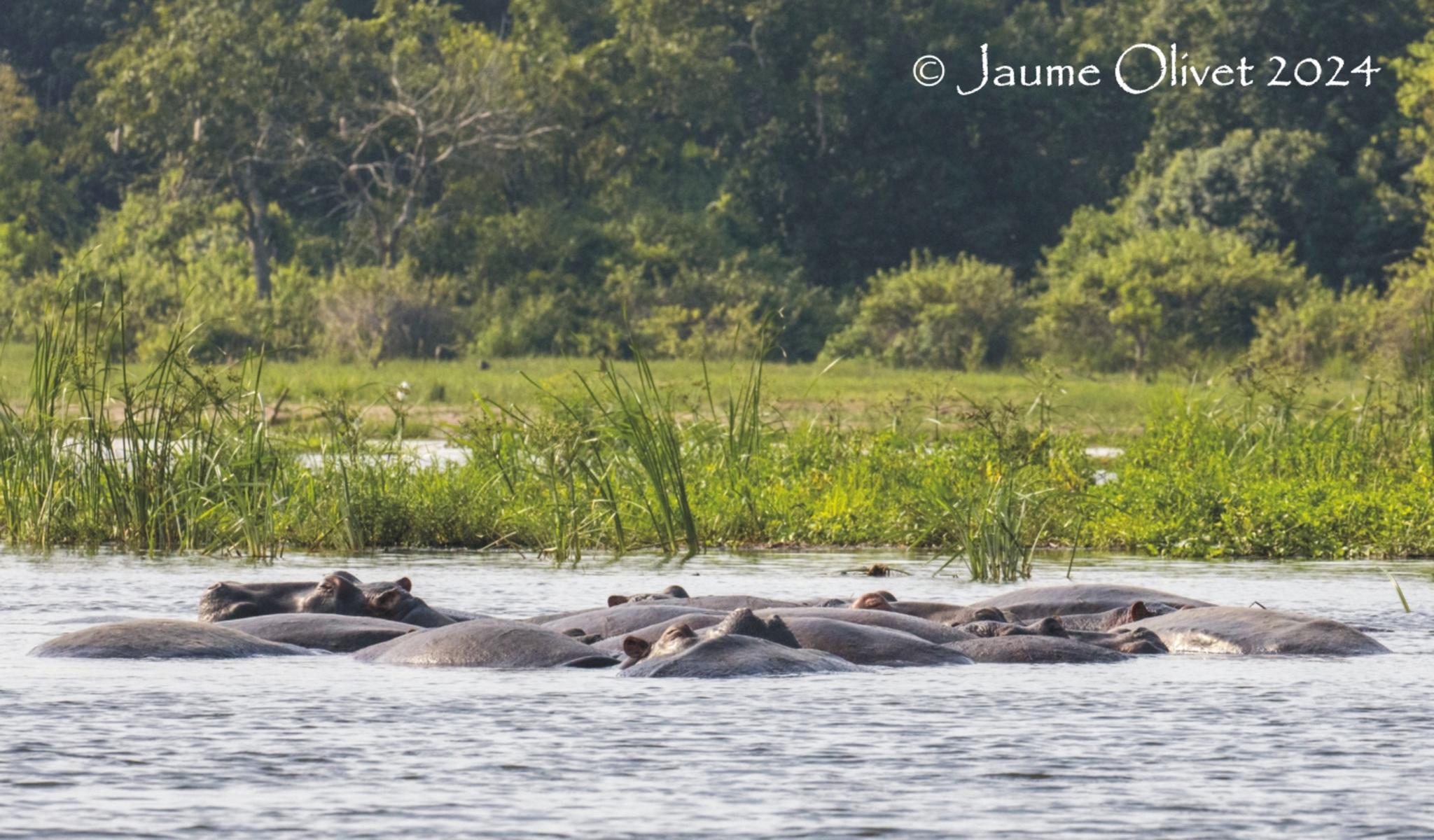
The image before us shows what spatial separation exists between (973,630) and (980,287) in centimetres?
2759

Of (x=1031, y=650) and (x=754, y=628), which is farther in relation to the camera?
(x=1031, y=650)

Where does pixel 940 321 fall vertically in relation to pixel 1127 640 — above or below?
above

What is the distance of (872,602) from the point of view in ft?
26.9

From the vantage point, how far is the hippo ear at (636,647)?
24.2 feet

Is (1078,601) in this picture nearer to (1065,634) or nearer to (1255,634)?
(1065,634)

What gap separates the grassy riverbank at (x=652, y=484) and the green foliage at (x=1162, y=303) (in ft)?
65.8

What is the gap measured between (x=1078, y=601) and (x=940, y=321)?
86.7 ft

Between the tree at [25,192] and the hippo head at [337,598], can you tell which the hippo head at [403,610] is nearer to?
the hippo head at [337,598]

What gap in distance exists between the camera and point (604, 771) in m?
5.91

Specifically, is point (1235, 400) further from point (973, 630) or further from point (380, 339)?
point (380, 339)

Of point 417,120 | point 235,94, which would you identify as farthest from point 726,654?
point 417,120

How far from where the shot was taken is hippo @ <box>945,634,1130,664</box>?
778cm

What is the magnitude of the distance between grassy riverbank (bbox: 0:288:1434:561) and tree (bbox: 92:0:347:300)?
76.5 feet

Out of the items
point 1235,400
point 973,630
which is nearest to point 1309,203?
point 1235,400
